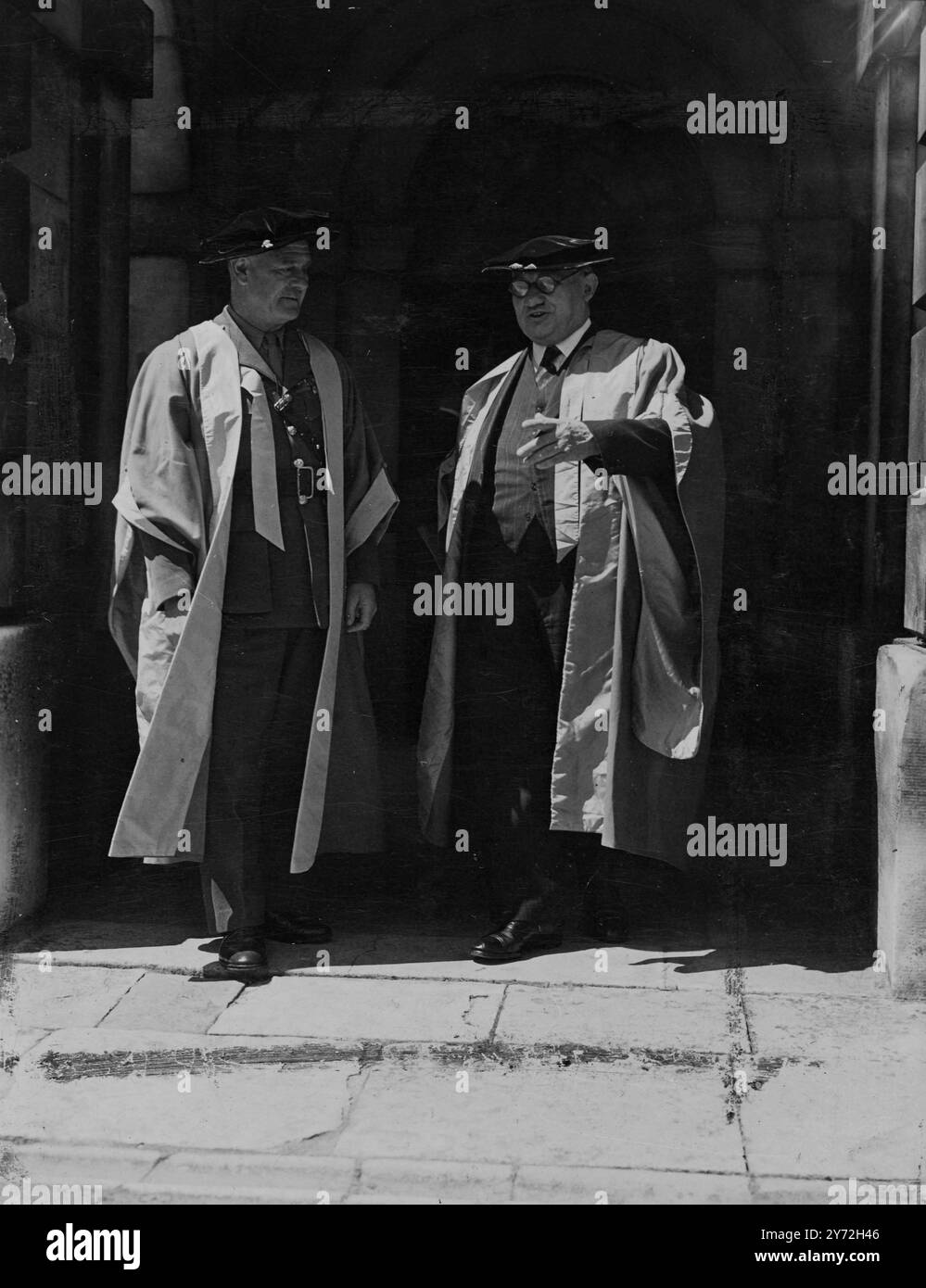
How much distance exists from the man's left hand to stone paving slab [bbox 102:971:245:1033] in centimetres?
122

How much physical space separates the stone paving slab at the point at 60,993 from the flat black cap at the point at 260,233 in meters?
2.31

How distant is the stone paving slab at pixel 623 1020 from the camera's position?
4.79 meters

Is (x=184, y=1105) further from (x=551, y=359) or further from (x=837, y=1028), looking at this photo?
(x=551, y=359)

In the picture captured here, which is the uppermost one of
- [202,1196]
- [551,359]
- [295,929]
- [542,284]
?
[542,284]

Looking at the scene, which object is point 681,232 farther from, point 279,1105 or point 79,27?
point 279,1105

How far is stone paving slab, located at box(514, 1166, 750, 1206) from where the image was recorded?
3.82 m

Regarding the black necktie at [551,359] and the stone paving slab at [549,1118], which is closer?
the stone paving slab at [549,1118]

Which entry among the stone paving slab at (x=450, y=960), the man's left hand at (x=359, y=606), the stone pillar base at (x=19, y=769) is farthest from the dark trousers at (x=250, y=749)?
the stone pillar base at (x=19, y=769)

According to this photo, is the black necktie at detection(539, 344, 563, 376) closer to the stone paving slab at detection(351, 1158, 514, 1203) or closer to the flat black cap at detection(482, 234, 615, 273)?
the flat black cap at detection(482, 234, 615, 273)

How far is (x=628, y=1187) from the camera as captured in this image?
386 cm

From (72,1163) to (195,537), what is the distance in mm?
2077

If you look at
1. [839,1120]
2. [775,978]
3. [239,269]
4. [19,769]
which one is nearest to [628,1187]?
[839,1120]

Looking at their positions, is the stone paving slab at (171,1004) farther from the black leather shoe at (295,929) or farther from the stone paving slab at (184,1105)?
the black leather shoe at (295,929)
